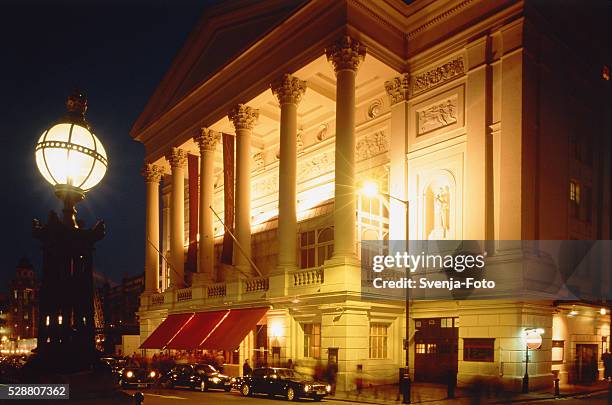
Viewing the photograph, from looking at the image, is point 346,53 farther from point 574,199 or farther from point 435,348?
point 435,348

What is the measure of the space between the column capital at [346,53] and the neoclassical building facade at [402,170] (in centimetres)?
8

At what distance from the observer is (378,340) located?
28.3 metres

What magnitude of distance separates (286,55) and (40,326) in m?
26.4

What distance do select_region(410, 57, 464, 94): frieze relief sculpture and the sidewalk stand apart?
14340mm

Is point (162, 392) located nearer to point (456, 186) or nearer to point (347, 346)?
point (347, 346)

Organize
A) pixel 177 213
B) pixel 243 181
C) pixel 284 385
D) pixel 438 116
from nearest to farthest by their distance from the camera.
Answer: pixel 284 385 → pixel 438 116 → pixel 243 181 → pixel 177 213

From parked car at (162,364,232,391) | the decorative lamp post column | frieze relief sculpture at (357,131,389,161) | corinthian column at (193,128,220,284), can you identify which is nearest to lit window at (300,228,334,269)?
frieze relief sculpture at (357,131,389,161)

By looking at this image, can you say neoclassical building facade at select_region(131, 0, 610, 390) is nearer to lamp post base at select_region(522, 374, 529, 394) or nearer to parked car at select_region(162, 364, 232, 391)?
lamp post base at select_region(522, 374, 529, 394)

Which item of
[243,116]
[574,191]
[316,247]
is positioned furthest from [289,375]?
[574,191]

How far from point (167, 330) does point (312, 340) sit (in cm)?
1219

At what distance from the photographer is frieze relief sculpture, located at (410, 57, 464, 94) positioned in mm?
28594

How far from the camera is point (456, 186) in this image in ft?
92.0

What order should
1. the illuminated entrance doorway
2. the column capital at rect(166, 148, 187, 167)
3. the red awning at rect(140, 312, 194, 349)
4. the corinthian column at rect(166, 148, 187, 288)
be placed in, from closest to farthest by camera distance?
the illuminated entrance doorway, the red awning at rect(140, 312, 194, 349), the corinthian column at rect(166, 148, 187, 288), the column capital at rect(166, 148, 187, 167)

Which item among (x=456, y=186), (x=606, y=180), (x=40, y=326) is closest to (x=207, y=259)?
(x=456, y=186)
